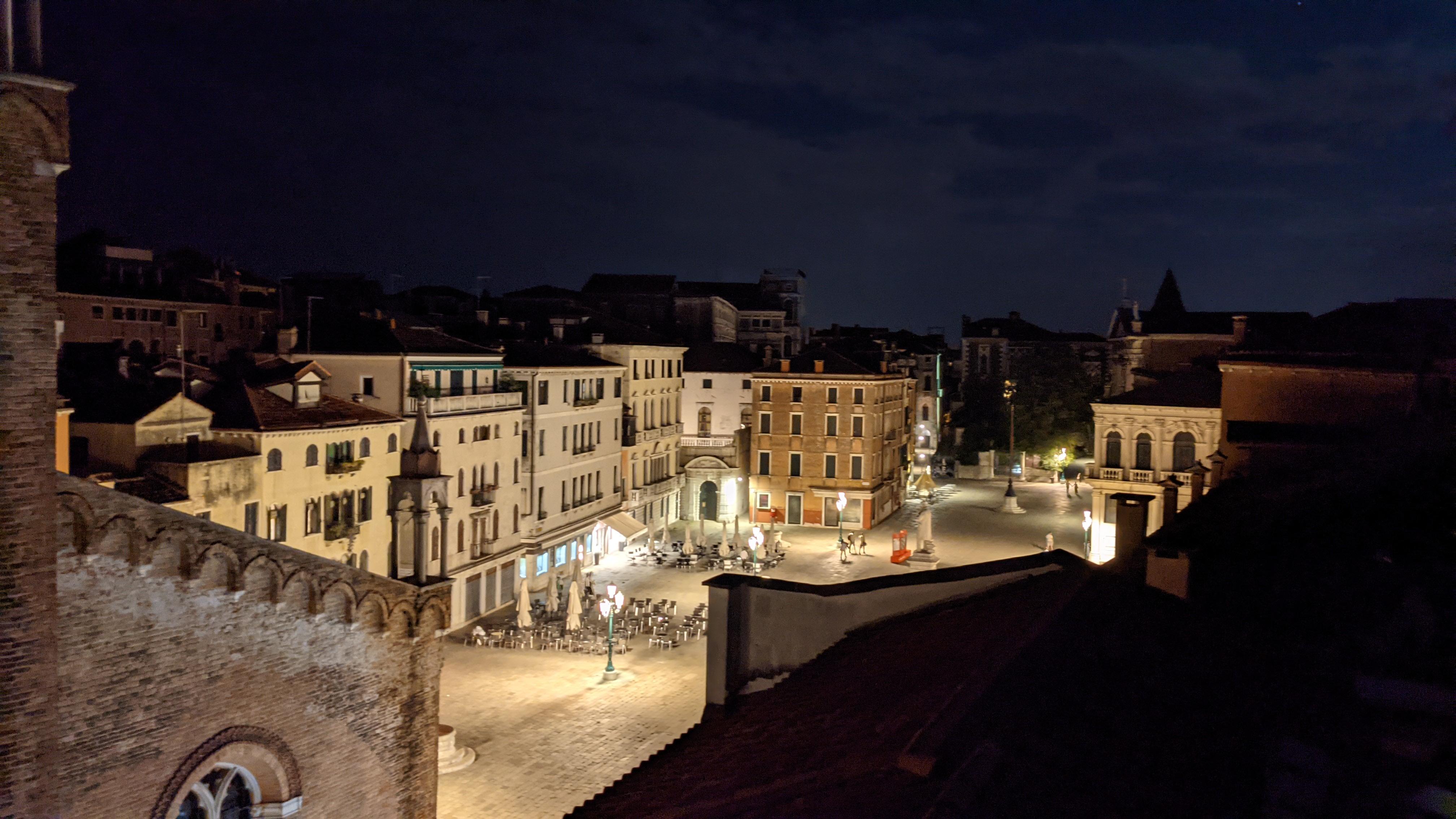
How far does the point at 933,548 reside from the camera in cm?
3862

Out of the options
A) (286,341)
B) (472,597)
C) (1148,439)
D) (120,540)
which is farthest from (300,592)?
(1148,439)

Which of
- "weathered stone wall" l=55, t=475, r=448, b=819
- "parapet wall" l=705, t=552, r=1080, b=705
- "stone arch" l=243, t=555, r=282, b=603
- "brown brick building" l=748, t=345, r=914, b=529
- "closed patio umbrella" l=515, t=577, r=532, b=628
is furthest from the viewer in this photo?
"brown brick building" l=748, t=345, r=914, b=529

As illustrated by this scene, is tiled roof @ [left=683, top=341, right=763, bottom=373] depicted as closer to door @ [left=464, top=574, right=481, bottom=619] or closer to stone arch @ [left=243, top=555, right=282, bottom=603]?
door @ [left=464, top=574, right=481, bottom=619]

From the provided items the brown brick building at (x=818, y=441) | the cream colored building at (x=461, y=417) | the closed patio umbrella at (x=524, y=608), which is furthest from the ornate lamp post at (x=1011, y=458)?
the closed patio umbrella at (x=524, y=608)

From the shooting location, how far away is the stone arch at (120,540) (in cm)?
875

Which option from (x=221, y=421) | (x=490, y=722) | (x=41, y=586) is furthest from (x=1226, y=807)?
(x=221, y=421)

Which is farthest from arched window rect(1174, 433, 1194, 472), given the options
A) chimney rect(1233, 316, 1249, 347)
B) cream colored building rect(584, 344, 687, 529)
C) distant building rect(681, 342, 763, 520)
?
cream colored building rect(584, 344, 687, 529)

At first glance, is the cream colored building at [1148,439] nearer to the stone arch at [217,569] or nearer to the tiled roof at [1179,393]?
the tiled roof at [1179,393]

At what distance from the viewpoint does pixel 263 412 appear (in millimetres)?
22953

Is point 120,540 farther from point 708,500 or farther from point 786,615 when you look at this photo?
point 708,500

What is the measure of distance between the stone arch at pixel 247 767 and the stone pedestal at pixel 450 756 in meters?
9.18

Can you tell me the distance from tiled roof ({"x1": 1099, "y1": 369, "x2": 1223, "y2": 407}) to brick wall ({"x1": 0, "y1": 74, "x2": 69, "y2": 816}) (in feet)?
119

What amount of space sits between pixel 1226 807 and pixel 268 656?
893 cm

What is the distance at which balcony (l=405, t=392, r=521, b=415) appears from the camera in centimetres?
2886
